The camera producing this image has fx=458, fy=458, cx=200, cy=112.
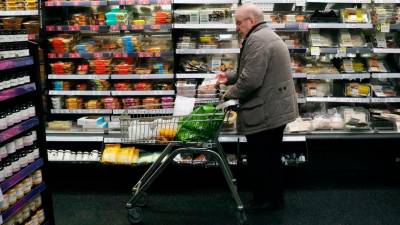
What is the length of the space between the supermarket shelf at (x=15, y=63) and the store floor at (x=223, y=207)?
171cm

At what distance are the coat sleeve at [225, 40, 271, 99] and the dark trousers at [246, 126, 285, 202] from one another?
46cm

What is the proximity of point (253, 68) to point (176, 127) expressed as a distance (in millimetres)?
861

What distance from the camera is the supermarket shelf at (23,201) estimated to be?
311 centimetres

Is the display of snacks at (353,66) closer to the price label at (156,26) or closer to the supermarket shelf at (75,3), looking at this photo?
the price label at (156,26)

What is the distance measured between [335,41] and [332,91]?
1.86 feet

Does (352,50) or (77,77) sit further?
(77,77)

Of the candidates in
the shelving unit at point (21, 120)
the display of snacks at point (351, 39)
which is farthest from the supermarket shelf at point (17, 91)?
the display of snacks at point (351, 39)

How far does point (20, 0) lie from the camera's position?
4.99 metres

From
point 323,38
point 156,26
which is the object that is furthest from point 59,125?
point 323,38

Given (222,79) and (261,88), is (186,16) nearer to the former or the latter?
(222,79)

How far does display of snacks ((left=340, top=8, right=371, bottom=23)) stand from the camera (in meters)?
5.02

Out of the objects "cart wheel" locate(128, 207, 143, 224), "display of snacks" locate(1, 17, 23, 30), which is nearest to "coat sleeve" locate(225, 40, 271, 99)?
"cart wheel" locate(128, 207, 143, 224)

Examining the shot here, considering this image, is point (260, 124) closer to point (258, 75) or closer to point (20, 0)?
point (258, 75)

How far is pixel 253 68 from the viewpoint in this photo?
388cm
